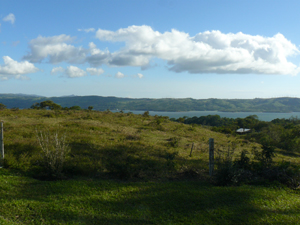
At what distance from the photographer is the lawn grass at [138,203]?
4.79 meters

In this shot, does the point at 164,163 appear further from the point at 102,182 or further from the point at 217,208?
the point at 217,208

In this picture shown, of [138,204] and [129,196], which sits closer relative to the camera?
[138,204]

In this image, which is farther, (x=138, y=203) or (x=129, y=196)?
(x=129, y=196)

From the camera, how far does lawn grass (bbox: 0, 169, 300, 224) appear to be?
4785 millimetres

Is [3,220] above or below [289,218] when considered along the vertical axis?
above

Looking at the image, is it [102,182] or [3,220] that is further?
[102,182]

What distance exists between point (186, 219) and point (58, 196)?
3461 mm

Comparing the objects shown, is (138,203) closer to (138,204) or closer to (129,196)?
(138,204)

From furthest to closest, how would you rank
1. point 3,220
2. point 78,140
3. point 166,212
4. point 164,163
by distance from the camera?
point 78,140 < point 164,163 < point 166,212 < point 3,220

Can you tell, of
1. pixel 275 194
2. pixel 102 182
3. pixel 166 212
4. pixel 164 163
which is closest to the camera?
pixel 166 212

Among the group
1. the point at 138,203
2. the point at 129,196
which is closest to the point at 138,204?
the point at 138,203

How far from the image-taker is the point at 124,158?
9.74 metres

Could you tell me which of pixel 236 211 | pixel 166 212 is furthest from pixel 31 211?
pixel 236 211

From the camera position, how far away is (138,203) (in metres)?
5.62
